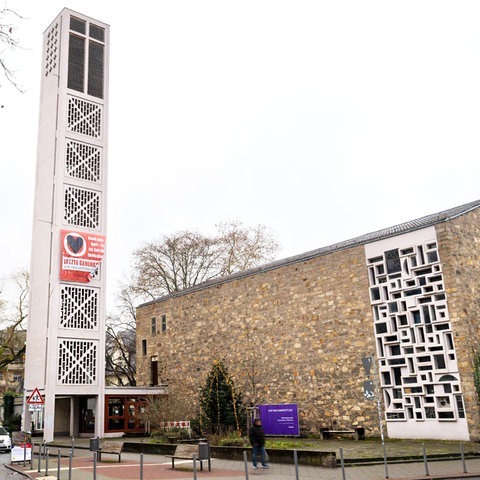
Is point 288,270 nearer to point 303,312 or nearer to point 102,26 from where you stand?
point 303,312

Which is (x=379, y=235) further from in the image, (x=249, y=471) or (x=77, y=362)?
(x=77, y=362)

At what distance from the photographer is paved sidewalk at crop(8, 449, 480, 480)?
1309cm

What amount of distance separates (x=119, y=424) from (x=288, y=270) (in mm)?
13540

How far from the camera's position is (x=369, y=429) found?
2189cm

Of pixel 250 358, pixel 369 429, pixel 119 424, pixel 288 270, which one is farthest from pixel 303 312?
pixel 119 424

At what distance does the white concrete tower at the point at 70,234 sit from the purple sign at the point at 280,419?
9.83 m

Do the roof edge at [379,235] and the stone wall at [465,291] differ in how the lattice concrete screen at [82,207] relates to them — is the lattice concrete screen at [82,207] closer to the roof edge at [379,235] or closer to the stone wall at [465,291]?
the roof edge at [379,235]

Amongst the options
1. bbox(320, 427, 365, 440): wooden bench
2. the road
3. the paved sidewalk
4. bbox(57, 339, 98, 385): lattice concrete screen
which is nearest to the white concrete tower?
bbox(57, 339, 98, 385): lattice concrete screen

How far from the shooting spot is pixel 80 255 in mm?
30578

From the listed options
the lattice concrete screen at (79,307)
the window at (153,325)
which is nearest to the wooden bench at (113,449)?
the lattice concrete screen at (79,307)

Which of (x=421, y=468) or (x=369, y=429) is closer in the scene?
(x=421, y=468)

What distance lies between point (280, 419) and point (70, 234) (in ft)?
49.5

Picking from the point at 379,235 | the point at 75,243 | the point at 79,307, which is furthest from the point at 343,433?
the point at 75,243

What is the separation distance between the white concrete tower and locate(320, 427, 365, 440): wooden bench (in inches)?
506
